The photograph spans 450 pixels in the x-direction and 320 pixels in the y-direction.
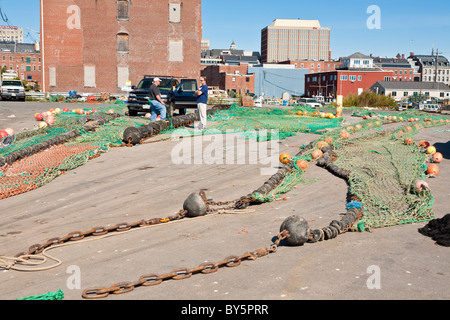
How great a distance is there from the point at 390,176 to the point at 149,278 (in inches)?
260

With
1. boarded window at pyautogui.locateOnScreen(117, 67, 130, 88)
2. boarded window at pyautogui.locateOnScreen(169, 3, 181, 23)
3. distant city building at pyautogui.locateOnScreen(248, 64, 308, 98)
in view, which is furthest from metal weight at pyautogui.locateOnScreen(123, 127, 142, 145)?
distant city building at pyautogui.locateOnScreen(248, 64, 308, 98)

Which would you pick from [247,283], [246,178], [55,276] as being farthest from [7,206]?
[247,283]

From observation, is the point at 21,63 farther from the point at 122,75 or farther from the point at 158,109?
the point at 158,109

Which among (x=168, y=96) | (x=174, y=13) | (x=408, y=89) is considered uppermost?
(x=174, y=13)

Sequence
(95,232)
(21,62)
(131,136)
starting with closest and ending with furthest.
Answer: (95,232) < (131,136) < (21,62)

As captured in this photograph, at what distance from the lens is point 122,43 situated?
5344 cm

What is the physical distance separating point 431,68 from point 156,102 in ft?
591

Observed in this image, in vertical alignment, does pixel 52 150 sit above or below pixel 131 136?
below

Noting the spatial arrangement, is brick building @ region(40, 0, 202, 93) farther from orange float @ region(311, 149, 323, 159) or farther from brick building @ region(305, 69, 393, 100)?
brick building @ region(305, 69, 393, 100)

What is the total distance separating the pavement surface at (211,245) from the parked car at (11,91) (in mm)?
33222

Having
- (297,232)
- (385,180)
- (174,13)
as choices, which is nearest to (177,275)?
(297,232)

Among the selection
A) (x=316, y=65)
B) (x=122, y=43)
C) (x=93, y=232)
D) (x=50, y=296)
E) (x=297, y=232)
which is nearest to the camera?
(x=50, y=296)
